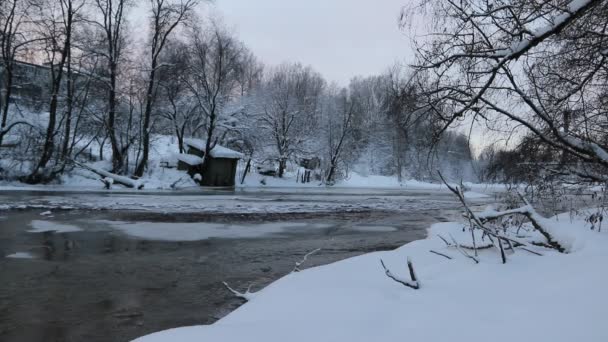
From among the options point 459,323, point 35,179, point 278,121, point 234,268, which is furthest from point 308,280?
point 278,121

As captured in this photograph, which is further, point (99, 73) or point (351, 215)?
point (99, 73)

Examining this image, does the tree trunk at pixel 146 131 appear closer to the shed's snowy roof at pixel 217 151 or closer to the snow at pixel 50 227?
the shed's snowy roof at pixel 217 151

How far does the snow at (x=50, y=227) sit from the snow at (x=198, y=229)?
108 cm

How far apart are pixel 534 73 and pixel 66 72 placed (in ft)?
104

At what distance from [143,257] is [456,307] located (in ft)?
21.3

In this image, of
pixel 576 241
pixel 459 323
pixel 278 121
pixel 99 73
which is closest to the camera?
pixel 459 323

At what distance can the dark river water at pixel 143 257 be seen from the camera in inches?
200

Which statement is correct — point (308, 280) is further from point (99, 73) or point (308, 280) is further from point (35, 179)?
point (99, 73)

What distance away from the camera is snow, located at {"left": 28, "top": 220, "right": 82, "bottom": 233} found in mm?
10781

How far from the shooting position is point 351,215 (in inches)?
→ 677

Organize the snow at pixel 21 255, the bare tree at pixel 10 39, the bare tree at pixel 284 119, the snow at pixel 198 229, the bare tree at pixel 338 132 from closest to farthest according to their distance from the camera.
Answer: the snow at pixel 21 255, the snow at pixel 198 229, the bare tree at pixel 10 39, the bare tree at pixel 284 119, the bare tree at pixel 338 132

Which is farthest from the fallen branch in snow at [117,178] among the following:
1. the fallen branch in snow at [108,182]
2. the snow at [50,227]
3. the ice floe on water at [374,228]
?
the ice floe on water at [374,228]

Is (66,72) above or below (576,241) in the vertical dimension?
above

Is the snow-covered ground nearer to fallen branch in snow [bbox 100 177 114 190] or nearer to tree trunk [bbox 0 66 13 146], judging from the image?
fallen branch in snow [bbox 100 177 114 190]
